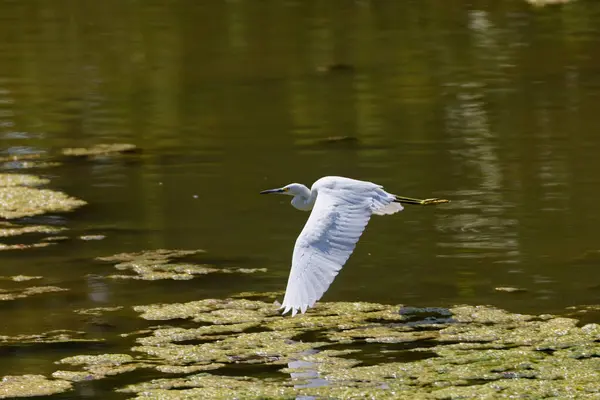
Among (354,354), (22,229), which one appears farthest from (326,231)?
(22,229)

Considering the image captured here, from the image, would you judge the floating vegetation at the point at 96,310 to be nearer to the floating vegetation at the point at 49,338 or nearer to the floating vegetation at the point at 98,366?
the floating vegetation at the point at 49,338

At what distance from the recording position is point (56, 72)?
13.2 meters

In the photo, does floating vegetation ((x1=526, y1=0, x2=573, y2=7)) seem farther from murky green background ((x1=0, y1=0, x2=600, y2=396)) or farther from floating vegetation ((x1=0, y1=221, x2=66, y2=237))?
floating vegetation ((x1=0, y1=221, x2=66, y2=237))

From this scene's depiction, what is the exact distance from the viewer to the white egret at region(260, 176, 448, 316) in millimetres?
4992

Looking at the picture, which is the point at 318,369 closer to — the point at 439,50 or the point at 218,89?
the point at 218,89

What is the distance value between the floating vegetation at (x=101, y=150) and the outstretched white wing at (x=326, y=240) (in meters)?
4.06

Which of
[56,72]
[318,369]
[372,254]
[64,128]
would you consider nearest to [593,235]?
[372,254]

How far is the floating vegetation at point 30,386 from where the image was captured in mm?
5215

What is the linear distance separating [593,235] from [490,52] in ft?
21.1

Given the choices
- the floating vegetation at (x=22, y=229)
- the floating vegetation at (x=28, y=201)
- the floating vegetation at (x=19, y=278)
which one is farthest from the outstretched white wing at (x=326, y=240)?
the floating vegetation at (x=28, y=201)

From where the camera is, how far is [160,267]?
705 cm

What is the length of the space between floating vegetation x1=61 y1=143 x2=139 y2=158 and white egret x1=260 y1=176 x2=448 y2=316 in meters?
3.53

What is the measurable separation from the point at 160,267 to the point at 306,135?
133 inches

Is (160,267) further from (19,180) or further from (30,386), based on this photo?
(19,180)
